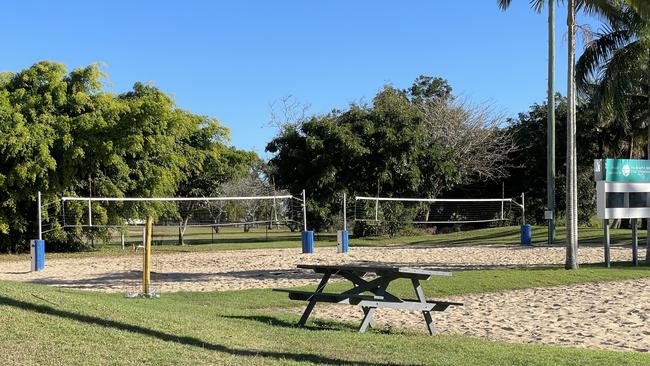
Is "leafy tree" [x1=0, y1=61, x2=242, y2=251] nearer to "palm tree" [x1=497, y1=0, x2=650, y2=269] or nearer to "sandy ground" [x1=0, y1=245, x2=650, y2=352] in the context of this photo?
"sandy ground" [x1=0, y1=245, x2=650, y2=352]

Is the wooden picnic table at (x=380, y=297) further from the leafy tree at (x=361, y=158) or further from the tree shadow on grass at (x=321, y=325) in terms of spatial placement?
the leafy tree at (x=361, y=158)

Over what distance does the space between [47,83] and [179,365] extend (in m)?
25.5

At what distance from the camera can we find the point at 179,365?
6152mm

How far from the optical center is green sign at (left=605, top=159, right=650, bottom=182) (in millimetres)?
18797

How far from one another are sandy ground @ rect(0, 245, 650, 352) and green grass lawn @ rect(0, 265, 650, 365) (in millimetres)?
1419

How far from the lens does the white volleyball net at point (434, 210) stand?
35.0m

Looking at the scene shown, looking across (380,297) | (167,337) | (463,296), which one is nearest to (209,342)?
(167,337)

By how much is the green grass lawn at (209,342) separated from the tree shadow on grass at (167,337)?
0.01 meters

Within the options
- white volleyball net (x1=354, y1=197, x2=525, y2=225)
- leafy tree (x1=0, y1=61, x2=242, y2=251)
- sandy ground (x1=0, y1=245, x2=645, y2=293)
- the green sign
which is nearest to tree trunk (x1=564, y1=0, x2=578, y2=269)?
the green sign

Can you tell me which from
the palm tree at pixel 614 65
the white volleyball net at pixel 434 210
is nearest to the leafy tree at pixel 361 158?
the white volleyball net at pixel 434 210

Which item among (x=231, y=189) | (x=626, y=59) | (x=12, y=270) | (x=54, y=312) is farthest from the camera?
(x=231, y=189)

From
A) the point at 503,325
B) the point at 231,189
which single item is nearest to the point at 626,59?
the point at 503,325

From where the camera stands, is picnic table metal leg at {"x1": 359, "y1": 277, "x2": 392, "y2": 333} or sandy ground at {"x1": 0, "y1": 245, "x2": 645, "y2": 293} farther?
sandy ground at {"x1": 0, "y1": 245, "x2": 645, "y2": 293}

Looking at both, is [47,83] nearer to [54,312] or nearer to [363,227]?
[363,227]
